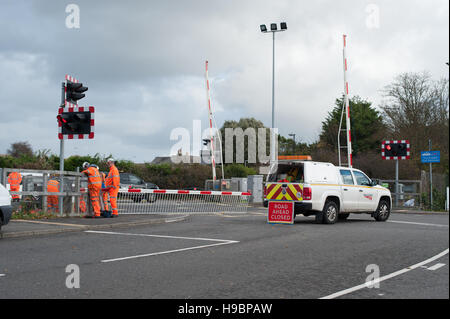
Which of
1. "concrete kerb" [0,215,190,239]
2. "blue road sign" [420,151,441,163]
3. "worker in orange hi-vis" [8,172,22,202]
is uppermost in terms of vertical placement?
"blue road sign" [420,151,441,163]

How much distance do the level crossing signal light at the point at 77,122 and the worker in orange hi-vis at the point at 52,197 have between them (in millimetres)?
1627

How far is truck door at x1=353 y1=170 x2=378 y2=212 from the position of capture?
1652 cm

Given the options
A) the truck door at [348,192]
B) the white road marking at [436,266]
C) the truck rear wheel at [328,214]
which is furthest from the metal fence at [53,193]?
the white road marking at [436,266]

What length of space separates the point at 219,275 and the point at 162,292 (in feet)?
4.18

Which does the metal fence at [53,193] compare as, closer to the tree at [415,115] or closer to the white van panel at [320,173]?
the white van panel at [320,173]

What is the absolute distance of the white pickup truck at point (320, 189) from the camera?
15.1 m

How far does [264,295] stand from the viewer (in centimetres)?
594

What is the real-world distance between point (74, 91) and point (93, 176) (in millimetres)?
2808

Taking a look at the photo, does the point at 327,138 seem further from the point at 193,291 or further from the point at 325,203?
the point at 193,291

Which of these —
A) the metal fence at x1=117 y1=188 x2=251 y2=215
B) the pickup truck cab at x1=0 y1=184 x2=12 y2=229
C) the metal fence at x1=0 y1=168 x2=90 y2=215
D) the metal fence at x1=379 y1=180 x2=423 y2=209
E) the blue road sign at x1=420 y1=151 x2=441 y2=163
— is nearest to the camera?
the pickup truck cab at x1=0 y1=184 x2=12 y2=229

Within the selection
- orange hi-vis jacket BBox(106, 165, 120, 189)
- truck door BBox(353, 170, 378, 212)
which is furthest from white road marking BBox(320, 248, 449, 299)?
orange hi-vis jacket BBox(106, 165, 120, 189)

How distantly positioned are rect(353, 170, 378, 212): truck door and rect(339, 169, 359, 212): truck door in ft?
0.68

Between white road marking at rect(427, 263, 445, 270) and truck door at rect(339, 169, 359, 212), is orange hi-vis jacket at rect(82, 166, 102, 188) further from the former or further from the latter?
white road marking at rect(427, 263, 445, 270)

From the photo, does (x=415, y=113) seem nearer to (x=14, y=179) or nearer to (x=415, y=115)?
(x=415, y=115)
